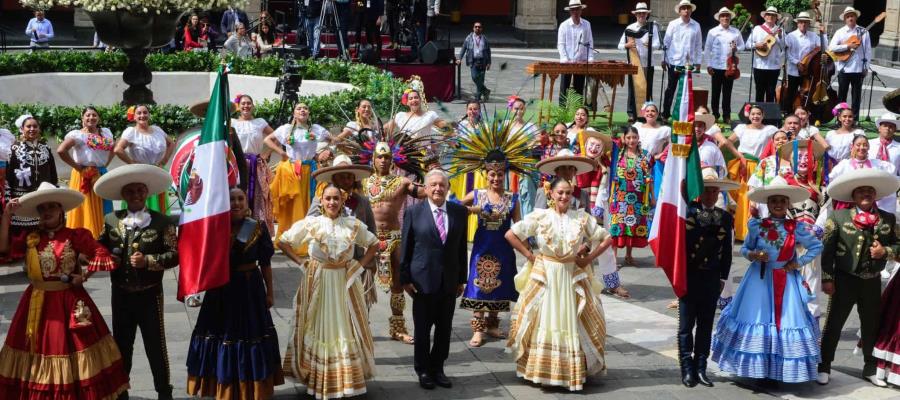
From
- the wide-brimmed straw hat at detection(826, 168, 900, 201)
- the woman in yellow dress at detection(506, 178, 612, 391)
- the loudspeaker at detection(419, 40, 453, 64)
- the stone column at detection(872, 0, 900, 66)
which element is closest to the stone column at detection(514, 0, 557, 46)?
the stone column at detection(872, 0, 900, 66)

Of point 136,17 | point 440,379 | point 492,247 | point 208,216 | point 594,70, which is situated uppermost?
point 136,17

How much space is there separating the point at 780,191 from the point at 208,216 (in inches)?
162

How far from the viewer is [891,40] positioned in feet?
102

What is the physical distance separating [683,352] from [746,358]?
18.1 inches

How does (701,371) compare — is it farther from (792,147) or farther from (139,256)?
(792,147)

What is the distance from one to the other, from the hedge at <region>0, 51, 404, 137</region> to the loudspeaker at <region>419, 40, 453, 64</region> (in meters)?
3.22

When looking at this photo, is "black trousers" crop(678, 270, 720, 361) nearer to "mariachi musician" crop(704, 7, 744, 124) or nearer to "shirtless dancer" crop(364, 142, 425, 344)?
"shirtless dancer" crop(364, 142, 425, 344)

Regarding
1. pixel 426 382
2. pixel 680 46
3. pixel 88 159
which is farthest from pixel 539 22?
pixel 426 382

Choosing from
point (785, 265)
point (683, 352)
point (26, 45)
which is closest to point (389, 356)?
point (683, 352)

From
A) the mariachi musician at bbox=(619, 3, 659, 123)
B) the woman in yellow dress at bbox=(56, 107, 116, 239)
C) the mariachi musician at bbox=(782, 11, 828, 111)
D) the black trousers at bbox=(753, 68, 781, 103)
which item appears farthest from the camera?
the black trousers at bbox=(753, 68, 781, 103)

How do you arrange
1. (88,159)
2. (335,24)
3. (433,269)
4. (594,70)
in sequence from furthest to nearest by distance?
(335,24)
(594,70)
(88,159)
(433,269)

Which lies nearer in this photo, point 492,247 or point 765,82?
point 492,247

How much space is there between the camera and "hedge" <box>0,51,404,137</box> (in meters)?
15.3

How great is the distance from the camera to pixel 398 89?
55.5 ft
